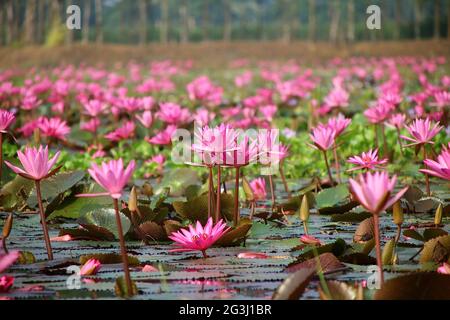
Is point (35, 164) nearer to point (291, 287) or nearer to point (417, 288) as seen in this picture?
point (291, 287)

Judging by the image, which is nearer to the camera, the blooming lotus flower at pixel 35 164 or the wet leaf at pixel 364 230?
the blooming lotus flower at pixel 35 164

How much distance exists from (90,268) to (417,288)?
3.07 ft

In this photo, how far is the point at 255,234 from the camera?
2908mm

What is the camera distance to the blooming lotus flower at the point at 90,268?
7.32ft

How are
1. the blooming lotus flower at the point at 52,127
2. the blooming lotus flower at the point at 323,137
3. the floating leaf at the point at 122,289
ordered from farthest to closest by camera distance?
the blooming lotus flower at the point at 52,127 → the blooming lotus flower at the point at 323,137 → the floating leaf at the point at 122,289

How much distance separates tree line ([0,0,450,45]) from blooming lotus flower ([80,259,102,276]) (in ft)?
25.1

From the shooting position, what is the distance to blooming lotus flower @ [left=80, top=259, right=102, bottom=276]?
7.32ft

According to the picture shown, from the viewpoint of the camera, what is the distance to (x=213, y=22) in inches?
4026

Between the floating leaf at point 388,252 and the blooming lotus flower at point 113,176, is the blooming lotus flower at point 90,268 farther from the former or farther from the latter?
the floating leaf at point 388,252

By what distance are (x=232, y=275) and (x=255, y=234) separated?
0.68 meters

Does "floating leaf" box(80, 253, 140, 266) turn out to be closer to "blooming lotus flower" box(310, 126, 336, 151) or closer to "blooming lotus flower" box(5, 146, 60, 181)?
"blooming lotus flower" box(5, 146, 60, 181)

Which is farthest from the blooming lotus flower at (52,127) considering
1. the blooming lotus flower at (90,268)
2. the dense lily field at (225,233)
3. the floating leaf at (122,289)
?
the floating leaf at (122,289)

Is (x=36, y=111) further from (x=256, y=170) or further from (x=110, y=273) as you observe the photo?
(x=110, y=273)

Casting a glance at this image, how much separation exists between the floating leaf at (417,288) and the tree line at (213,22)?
781cm
